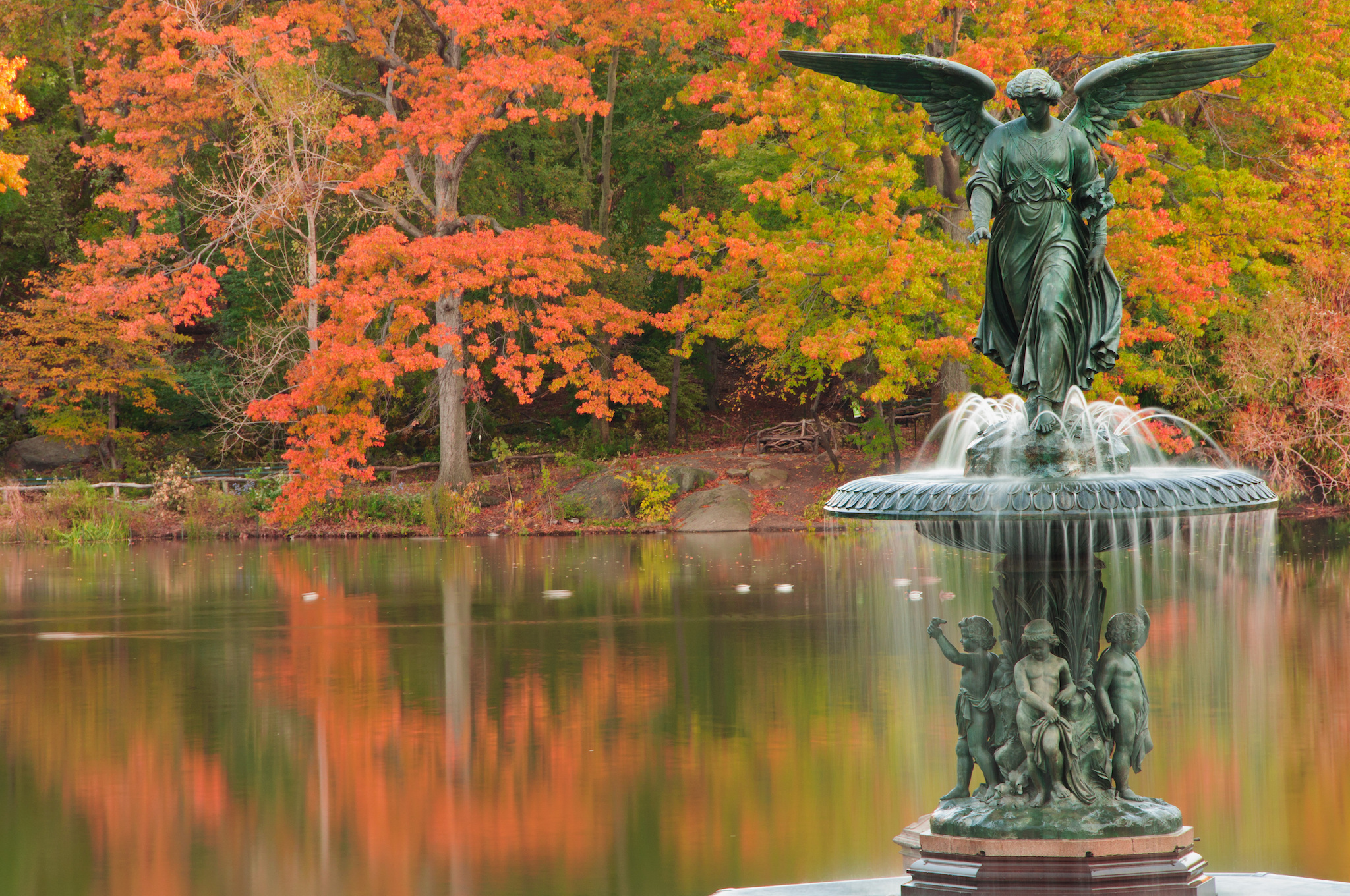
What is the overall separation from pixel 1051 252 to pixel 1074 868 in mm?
2806

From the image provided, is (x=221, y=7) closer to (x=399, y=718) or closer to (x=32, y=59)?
(x=32, y=59)

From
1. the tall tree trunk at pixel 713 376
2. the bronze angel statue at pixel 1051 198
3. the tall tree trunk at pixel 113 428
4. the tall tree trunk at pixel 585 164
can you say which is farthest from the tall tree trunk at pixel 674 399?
the bronze angel statue at pixel 1051 198

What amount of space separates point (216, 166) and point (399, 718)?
29.4 m

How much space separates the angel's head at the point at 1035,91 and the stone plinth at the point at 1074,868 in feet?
10.8

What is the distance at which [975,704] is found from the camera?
20.7ft

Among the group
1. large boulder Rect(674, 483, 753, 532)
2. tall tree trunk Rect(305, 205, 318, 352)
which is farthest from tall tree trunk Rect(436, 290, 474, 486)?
large boulder Rect(674, 483, 753, 532)

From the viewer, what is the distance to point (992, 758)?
627cm

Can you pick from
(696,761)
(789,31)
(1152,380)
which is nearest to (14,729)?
(696,761)

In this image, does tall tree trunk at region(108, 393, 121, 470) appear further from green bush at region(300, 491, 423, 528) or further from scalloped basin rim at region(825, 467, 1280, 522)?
scalloped basin rim at region(825, 467, 1280, 522)

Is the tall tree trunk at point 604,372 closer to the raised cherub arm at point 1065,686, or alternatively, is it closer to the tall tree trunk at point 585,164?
the tall tree trunk at point 585,164

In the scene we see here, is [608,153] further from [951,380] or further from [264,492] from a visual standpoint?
[951,380]

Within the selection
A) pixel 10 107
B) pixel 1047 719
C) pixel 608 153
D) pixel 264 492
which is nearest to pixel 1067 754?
pixel 1047 719

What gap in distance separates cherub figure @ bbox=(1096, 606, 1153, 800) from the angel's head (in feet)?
7.78

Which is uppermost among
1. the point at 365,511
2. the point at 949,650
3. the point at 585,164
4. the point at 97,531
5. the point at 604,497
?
the point at 585,164
